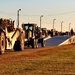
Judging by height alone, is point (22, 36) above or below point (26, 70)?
above

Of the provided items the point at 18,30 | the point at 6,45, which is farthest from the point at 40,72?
the point at 18,30

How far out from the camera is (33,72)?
50.7ft

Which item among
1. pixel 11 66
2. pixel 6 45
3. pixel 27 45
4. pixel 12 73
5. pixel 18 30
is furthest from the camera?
pixel 27 45

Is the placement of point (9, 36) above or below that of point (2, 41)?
above

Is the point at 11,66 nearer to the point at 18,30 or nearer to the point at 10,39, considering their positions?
the point at 10,39

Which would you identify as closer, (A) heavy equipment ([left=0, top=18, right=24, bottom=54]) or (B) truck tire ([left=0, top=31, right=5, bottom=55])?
(B) truck tire ([left=0, top=31, right=5, bottom=55])

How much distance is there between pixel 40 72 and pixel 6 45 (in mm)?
11030

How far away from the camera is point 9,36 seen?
2753 cm

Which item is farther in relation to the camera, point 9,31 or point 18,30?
point 18,30

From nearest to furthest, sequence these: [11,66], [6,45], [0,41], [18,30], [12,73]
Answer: [12,73], [11,66], [0,41], [6,45], [18,30]

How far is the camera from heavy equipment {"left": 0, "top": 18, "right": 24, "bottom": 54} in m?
25.0

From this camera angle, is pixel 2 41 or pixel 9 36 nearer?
pixel 2 41

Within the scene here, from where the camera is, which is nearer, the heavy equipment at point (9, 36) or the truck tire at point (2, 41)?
the truck tire at point (2, 41)

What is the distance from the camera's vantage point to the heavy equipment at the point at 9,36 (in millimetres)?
25000
